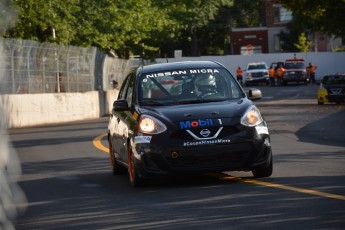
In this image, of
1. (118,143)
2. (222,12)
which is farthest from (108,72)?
(222,12)

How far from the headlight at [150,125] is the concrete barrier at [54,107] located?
18.7 metres

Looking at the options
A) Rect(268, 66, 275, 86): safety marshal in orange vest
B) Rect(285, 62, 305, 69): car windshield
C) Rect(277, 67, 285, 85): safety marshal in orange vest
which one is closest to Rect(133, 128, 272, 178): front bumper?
Rect(285, 62, 305, 69): car windshield

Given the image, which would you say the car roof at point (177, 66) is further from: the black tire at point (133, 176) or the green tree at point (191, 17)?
the green tree at point (191, 17)

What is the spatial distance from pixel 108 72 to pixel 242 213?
3643 cm

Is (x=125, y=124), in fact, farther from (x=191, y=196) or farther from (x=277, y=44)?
(x=277, y=44)

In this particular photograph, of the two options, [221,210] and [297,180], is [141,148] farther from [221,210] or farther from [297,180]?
[221,210]

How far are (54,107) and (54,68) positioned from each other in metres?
2.37

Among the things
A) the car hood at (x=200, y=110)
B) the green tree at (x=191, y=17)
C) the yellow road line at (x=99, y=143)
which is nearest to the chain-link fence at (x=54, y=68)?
the yellow road line at (x=99, y=143)

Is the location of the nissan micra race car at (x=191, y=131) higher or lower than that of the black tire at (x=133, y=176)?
higher

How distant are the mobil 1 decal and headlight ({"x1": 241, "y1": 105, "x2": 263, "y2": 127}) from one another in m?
0.33

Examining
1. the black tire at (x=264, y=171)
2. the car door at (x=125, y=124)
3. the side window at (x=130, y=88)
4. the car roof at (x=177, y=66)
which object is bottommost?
the black tire at (x=264, y=171)

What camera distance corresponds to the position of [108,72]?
4425 centimetres

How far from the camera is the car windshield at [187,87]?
11617 millimetres

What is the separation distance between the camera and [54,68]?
3638cm
